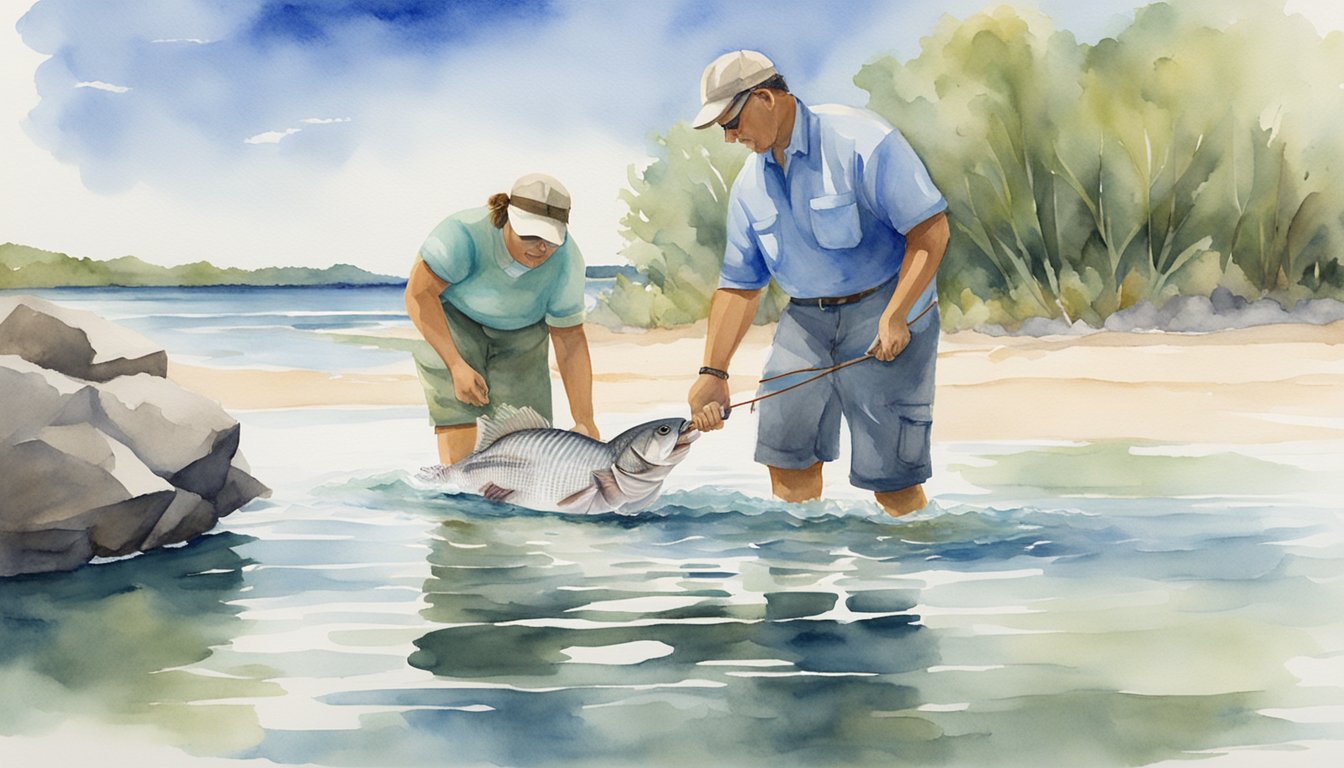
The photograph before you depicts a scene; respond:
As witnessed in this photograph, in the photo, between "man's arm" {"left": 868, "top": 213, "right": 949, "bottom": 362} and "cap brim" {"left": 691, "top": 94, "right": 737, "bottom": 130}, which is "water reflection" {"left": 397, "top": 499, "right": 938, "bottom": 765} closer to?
"man's arm" {"left": 868, "top": 213, "right": 949, "bottom": 362}

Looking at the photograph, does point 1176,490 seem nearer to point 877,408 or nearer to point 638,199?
point 877,408

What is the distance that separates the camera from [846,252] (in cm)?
418

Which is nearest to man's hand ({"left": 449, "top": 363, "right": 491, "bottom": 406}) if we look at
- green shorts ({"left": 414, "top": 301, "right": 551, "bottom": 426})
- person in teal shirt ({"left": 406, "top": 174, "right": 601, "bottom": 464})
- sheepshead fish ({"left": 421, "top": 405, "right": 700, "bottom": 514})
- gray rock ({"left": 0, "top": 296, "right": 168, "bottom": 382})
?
person in teal shirt ({"left": 406, "top": 174, "right": 601, "bottom": 464})

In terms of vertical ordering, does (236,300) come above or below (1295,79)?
below

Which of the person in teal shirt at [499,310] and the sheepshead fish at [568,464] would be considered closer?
the sheepshead fish at [568,464]

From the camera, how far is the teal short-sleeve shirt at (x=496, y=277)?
15.3 feet

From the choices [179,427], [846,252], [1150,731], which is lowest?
[1150,731]

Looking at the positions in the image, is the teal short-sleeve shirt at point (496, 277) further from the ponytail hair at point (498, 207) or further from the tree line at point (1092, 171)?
the tree line at point (1092, 171)

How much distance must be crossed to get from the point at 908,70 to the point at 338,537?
11.9 ft

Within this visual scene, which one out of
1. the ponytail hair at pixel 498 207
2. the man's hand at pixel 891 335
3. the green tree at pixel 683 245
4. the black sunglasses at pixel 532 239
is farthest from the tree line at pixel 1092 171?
the man's hand at pixel 891 335

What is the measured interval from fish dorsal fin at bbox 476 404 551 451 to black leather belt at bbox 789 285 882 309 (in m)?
0.91

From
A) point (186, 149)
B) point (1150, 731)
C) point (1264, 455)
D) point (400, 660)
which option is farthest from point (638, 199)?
point (1150, 731)

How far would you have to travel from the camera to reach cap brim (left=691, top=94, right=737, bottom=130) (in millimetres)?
3879

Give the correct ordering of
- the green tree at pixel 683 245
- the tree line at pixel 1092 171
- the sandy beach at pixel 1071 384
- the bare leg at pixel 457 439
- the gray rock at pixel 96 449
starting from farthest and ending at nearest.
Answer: the green tree at pixel 683 245 → the tree line at pixel 1092 171 → the sandy beach at pixel 1071 384 → the bare leg at pixel 457 439 → the gray rock at pixel 96 449
